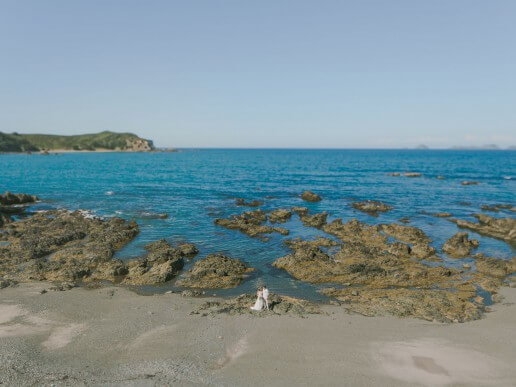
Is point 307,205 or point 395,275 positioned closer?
point 395,275

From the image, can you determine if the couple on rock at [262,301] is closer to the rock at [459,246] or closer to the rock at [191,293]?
the rock at [191,293]

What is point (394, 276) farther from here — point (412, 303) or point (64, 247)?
point (64, 247)

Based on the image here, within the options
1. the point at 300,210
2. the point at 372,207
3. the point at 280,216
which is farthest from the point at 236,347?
the point at 372,207

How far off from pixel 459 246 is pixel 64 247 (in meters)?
42.1

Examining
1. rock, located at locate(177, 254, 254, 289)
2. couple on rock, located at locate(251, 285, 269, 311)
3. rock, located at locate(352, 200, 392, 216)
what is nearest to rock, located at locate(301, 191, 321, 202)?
rock, located at locate(352, 200, 392, 216)

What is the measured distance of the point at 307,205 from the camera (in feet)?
192

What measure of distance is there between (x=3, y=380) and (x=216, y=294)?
1305cm

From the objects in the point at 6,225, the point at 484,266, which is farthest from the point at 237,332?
the point at 6,225

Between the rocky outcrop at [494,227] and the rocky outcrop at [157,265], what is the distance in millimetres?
37096

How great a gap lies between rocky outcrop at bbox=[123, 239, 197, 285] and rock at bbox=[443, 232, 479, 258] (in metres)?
26.8

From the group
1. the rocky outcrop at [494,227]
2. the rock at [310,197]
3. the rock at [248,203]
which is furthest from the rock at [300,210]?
the rocky outcrop at [494,227]

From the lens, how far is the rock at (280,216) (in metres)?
47.1

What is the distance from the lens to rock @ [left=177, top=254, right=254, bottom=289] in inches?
1031

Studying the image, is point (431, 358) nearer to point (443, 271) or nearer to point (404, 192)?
point (443, 271)
